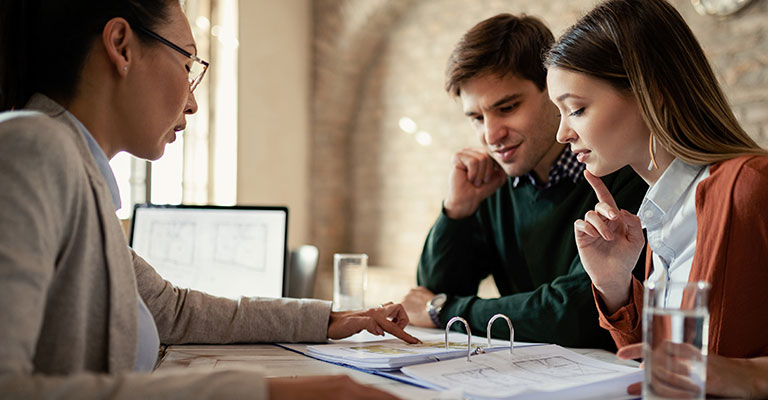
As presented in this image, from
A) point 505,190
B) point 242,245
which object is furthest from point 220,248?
point 505,190

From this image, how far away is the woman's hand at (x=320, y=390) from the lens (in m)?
0.75

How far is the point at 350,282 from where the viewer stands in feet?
6.34

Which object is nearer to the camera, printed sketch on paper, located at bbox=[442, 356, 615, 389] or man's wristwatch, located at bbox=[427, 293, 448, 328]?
printed sketch on paper, located at bbox=[442, 356, 615, 389]

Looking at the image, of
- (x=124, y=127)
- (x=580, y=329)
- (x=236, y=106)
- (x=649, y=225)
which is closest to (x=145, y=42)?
(x=124, y=127)

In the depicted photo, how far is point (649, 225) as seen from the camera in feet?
4.13

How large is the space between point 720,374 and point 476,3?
16.1 ft

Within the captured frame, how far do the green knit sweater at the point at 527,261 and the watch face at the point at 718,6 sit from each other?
2.72 metres

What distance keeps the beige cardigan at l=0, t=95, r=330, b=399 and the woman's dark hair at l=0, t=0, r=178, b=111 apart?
46mm

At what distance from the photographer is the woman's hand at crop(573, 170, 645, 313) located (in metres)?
1.32

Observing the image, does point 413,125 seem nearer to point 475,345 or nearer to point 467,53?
point 467,53

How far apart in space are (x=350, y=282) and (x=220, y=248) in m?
0.47

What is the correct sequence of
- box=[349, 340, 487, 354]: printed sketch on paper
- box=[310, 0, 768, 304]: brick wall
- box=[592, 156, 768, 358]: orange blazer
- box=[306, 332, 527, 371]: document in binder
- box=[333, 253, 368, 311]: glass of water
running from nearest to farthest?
box=[592, 156, 768, 358]: orange blazer < box=[306, 332, 527, 371]: document in binder < box=[349, 340, 487, 354]: printed sketch on paper < box=[333, 253, 368, 311]: glass of water < box=[310, 0, 768, 304]: brick wall

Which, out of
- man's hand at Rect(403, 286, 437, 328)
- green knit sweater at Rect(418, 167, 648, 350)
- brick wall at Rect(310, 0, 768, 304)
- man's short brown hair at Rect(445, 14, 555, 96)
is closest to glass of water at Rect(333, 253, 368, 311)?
man's hand at Rect(403, 286, 437, 328)

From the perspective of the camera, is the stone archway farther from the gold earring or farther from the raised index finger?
the gold earring
